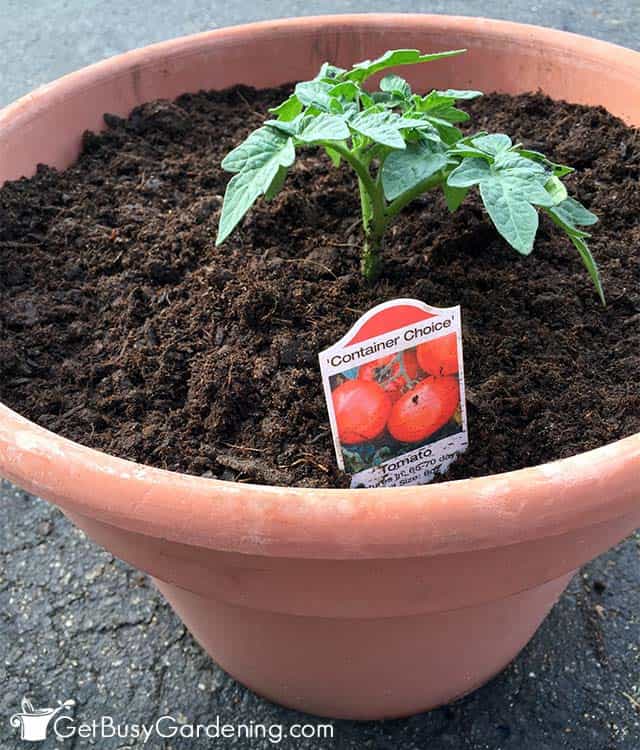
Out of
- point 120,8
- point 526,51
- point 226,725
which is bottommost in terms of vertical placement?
point 226,725

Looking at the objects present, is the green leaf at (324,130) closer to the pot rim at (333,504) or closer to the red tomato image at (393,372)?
the red tomato image at (393,372)

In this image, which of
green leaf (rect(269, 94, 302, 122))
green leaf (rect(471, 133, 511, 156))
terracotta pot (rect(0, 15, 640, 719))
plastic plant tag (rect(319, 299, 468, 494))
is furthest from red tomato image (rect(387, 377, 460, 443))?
green leaf (rect(269, 94, 302, 122))

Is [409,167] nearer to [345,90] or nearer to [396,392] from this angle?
[345,90]

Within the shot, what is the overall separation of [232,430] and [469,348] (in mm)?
340

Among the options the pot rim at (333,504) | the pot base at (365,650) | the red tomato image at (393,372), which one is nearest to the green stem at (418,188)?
the red tomato image at (393,372)

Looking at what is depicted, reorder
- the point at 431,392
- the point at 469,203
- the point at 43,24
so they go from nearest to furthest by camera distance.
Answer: the point at 431,392 → the point at 469,203 → the point at 43,24

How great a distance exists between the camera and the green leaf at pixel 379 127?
0.84 meters

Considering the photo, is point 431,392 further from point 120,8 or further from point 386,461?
point 120,8

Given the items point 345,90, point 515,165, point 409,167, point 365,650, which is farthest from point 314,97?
point 365,650

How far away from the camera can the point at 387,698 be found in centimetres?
120

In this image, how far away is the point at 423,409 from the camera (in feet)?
2.99

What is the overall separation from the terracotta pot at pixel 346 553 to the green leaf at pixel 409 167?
0.37 metres

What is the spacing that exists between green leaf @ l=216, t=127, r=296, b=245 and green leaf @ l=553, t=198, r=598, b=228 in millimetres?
344

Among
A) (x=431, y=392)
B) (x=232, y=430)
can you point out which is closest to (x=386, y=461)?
(x=431, y=392)
